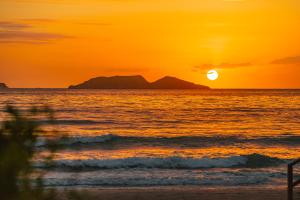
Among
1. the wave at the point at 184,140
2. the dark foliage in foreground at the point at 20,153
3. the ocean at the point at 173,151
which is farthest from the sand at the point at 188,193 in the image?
the wave at the point at 184,140

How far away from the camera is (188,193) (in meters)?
15.6

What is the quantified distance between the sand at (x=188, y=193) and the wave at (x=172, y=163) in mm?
6194

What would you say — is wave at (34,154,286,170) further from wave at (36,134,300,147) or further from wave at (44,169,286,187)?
wave at (36,134,300,147)

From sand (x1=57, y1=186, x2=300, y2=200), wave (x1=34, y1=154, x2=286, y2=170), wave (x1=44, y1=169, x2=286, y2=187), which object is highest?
wave (x1=34, y1=154, x2=286, y2=170)

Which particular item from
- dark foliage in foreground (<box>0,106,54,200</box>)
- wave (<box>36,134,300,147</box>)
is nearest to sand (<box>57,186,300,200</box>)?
dark foliage in foreground (<box>0,106,54,200</box>)

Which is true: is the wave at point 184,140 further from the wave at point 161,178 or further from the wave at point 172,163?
the wave at point 161,178

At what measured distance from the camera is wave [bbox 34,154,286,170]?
75.1 ft

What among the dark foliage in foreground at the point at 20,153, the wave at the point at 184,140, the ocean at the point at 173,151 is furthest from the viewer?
the wave at the point at 184,140

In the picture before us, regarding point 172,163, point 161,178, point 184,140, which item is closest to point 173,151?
point 172,163

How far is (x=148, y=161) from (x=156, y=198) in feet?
30.0

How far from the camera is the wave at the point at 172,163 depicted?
75.1ft

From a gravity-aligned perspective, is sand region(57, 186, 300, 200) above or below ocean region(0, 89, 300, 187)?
below

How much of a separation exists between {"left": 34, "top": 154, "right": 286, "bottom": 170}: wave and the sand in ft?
20.3

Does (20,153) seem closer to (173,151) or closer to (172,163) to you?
(172,163)
